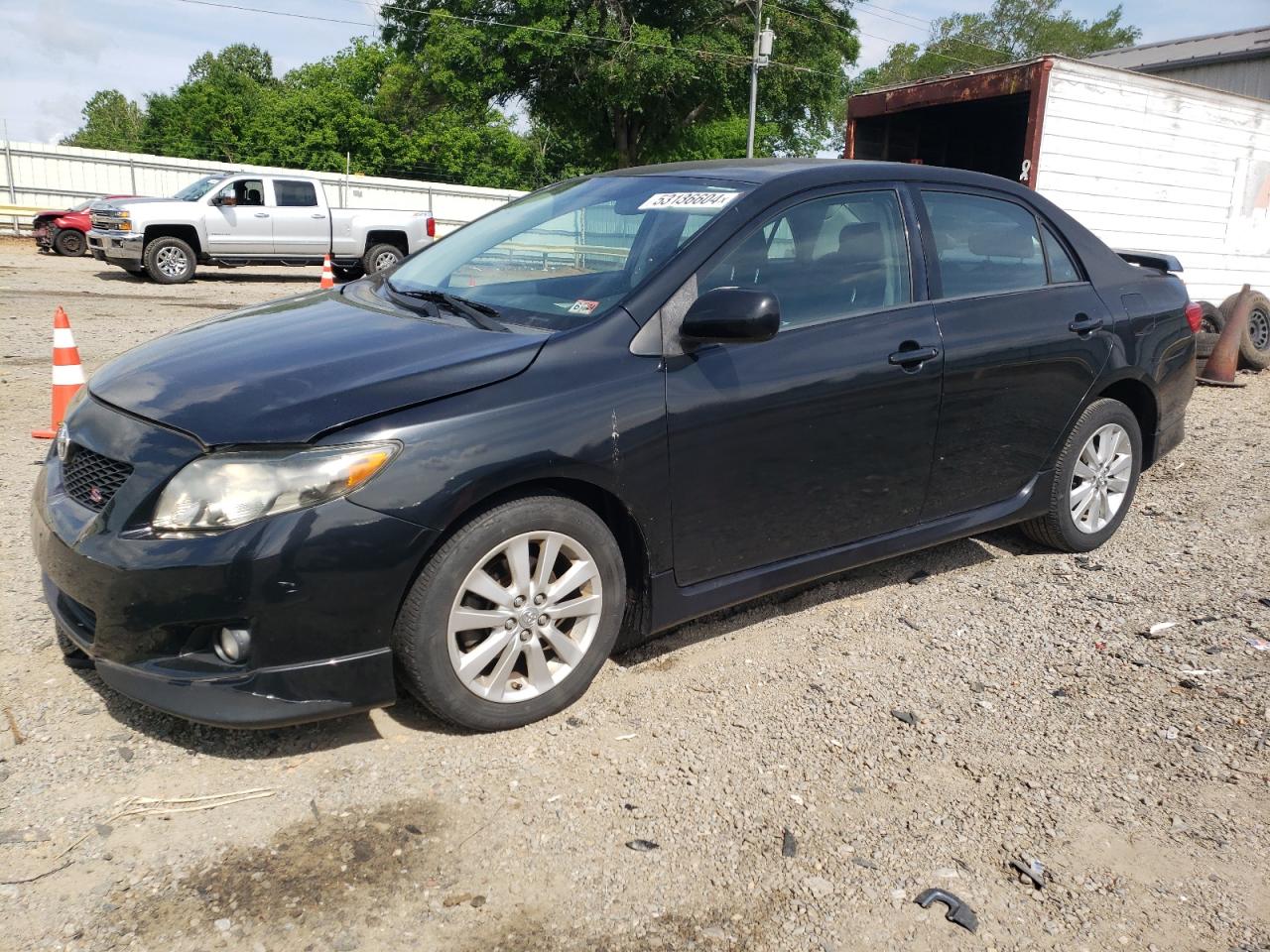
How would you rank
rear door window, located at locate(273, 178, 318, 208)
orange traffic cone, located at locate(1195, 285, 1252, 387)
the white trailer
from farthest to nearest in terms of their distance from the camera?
rear door window, located at locate(273, 178, 318, 208) < orange traffic cone, located at locate(1195, 285, 1252, 387) < the white trailer

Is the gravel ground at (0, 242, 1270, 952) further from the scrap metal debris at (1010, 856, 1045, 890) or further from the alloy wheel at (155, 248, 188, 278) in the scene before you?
the alloy wheel at (155, 248, 188, 278)

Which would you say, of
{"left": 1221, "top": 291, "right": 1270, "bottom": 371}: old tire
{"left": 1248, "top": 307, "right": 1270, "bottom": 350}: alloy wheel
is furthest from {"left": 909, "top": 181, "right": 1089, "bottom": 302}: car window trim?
{"left": 1248, "top": 307, "right": 1270, "bottom": 350}: alloy wheel

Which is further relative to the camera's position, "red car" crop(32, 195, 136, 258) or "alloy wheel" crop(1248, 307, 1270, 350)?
"red car" crop(32, 195, 136, 258)

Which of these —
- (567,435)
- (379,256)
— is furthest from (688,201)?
(379,256)

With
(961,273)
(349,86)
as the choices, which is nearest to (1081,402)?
(961,273)

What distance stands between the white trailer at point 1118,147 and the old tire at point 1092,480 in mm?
4379

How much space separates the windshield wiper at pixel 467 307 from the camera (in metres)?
3.31

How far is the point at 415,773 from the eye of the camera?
2.87 meters

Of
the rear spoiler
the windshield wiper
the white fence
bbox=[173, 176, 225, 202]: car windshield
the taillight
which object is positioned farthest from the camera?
the white fence

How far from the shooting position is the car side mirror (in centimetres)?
313

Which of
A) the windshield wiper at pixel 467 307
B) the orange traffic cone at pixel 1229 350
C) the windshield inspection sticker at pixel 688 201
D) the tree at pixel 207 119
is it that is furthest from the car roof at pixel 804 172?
the tree at pixel 207 119

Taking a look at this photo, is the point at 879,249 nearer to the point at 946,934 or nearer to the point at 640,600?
the point at 640,600

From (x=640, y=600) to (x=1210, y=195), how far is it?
938cm

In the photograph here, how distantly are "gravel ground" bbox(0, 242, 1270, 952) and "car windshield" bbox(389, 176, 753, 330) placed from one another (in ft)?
4.31
